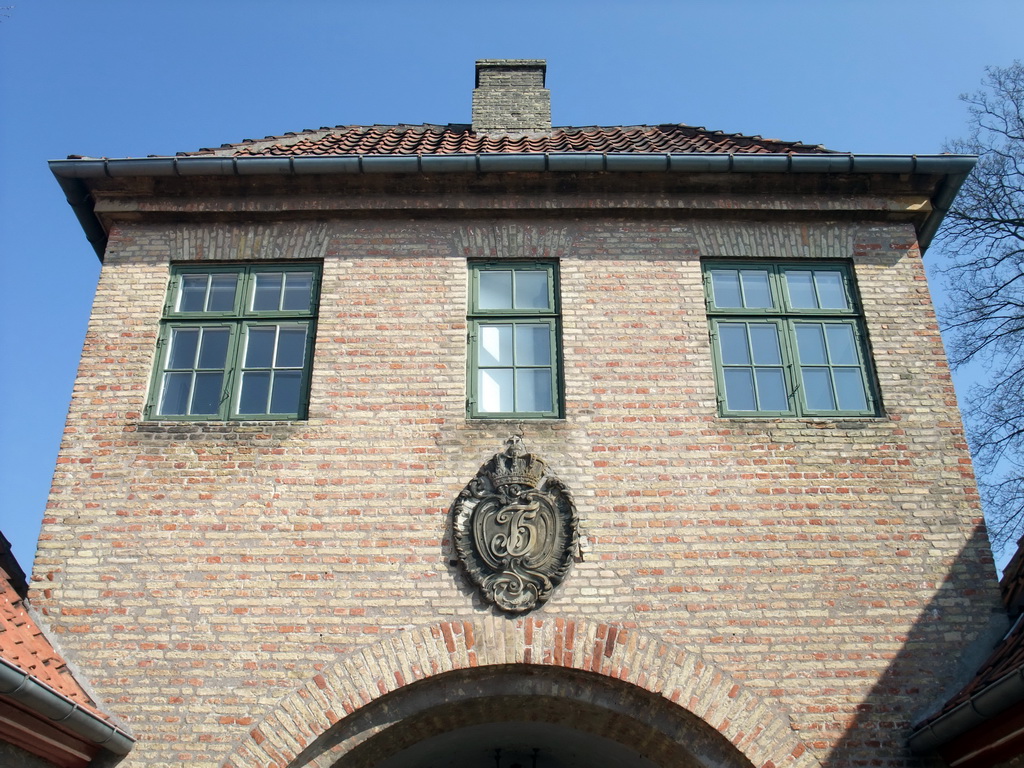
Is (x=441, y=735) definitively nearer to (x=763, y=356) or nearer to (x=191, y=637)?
(x=191, y=637)

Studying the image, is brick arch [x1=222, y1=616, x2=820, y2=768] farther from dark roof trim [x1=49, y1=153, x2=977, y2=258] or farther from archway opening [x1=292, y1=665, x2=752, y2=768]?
dark roof trim [x1=49, y1=153, x2=977, y2=258]

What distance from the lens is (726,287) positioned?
29.6ft

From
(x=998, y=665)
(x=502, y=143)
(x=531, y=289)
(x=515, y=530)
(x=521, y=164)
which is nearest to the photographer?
(x=998, y=665)

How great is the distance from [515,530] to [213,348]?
3488 millimetres

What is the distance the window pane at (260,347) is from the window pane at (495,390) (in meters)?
2.04

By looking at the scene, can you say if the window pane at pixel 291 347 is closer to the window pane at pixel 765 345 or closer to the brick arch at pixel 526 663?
the brick arch at pixel 526 663

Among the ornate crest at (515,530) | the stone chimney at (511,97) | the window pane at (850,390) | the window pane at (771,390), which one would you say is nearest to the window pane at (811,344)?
the window pane at (850,390)

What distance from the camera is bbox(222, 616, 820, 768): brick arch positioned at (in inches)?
273

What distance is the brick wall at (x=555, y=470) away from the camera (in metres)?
7.23

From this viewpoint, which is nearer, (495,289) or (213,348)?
(213,348)

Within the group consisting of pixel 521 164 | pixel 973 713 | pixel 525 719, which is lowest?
pixel 973 713

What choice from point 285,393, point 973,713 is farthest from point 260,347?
point 973,713

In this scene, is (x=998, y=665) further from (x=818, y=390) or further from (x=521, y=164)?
(x=521, y=164)

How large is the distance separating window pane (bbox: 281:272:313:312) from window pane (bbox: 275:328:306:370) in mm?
256
